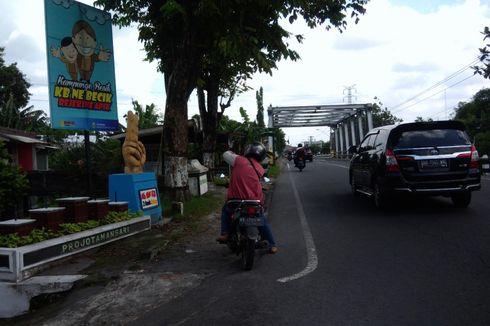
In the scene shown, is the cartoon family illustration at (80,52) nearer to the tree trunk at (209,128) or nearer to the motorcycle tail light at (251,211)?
the motorcycle tail light at (251,211)

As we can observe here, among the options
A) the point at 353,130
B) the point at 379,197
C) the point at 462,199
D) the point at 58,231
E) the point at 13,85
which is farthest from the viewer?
the point at 353,130

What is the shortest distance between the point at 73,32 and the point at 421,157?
701 centimetres

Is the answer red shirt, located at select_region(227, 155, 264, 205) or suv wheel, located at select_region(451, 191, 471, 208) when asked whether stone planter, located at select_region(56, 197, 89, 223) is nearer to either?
red shirt, located at select_region(227, 155, 264, 205)

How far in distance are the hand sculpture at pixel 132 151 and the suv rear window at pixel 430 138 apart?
5.12m

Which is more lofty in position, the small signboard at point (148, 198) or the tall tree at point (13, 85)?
the tall tree at point (13, 85)

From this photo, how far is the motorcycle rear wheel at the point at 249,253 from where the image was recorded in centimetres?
594

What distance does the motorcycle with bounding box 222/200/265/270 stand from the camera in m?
5.97

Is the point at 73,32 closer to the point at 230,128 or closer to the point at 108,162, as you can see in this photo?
the point at 108,162

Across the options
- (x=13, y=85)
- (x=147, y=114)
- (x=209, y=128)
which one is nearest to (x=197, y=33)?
(x=209, y=128)

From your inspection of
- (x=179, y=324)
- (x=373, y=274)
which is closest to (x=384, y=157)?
(x=373, y=274)

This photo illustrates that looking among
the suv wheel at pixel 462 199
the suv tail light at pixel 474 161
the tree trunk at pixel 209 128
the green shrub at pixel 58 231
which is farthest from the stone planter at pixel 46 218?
the tree trunk at pixel 209 128

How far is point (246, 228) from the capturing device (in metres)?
6.02

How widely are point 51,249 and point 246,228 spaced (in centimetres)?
254

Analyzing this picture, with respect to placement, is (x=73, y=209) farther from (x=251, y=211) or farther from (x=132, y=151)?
(x=251, y=211)
